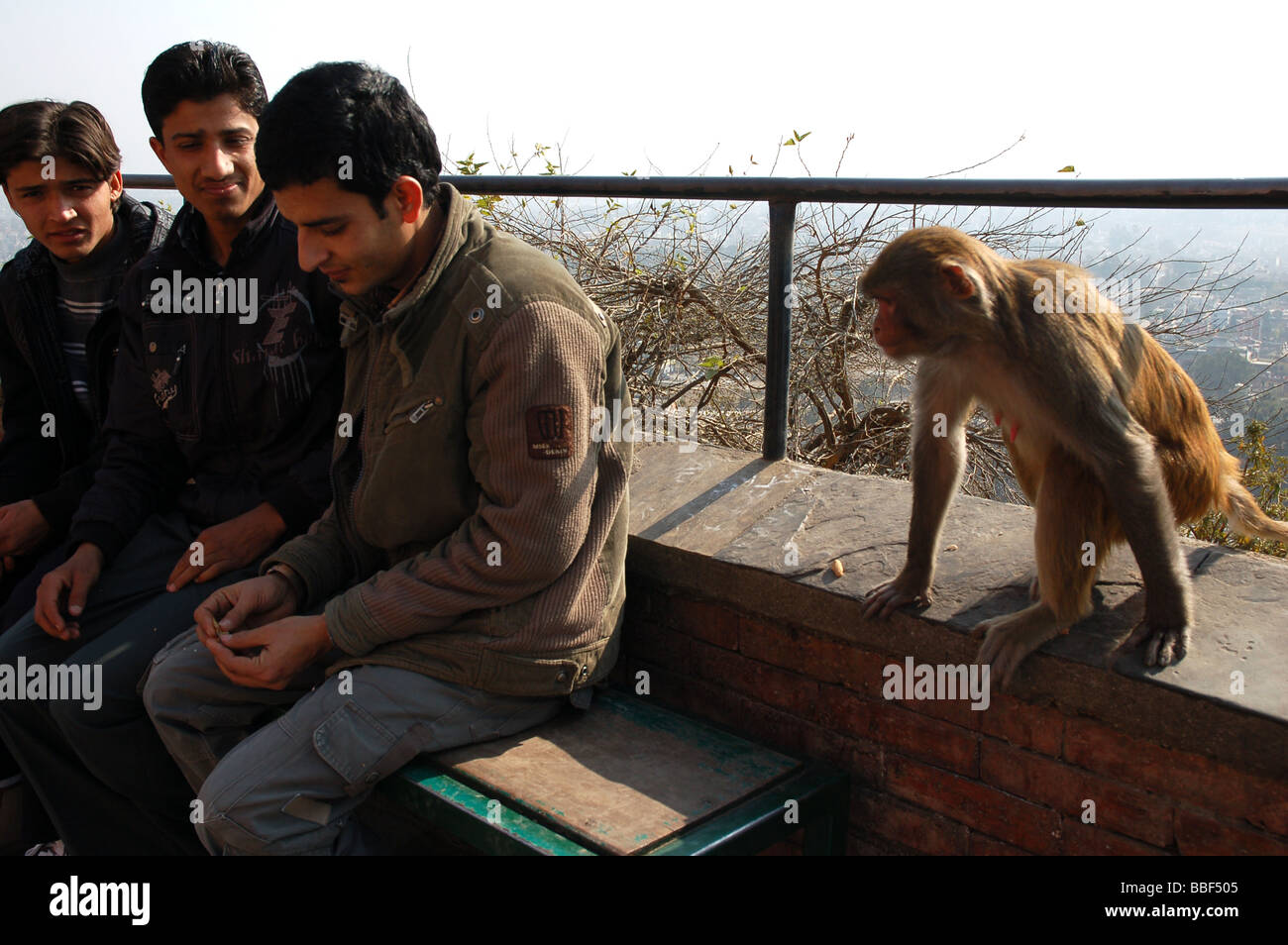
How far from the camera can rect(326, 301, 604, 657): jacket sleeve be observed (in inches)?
82.9

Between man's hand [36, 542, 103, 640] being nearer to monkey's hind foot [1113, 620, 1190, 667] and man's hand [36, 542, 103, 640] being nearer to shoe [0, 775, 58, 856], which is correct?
shoe [0, 775, 58, 856]

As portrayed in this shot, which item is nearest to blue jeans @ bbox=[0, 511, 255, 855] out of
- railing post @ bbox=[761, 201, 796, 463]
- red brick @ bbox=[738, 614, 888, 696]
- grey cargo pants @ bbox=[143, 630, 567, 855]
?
grey cargo pants @ bbox=[143, 630, 567, 855]

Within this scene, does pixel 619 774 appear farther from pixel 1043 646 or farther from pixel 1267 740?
pixel 1267 740

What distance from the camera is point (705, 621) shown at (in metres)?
2.57

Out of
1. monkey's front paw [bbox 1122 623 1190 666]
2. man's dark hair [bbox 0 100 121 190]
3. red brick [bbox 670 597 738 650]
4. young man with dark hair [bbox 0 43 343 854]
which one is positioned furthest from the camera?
man's dark hair [bbox 0 100 121 190]

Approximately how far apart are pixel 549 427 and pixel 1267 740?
1.36 m

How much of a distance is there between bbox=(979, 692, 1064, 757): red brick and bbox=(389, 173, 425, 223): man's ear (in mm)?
1549

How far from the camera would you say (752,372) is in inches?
209

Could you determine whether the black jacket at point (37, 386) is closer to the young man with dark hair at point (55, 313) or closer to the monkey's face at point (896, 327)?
the young man with dark hair at point (55, 313)

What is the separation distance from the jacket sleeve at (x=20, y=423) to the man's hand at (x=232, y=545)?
0.97 meters

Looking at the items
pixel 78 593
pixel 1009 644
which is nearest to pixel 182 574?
pixel 78 593

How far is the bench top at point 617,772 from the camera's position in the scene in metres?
1.99

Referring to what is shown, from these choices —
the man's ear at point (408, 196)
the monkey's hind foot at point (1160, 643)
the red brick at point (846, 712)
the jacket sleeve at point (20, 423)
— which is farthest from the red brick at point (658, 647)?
the jacket sleeve at point (20, 423)
